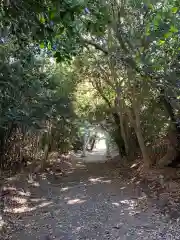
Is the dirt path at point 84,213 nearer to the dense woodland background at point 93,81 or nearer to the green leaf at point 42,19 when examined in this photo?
the dense woodland background at point 93,81

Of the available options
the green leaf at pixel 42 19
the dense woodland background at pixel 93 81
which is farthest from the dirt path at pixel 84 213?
the green leaf at pixel 42 19

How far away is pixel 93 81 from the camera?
44.8 feet

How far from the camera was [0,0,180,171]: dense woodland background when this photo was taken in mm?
3230

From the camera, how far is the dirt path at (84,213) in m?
5.37

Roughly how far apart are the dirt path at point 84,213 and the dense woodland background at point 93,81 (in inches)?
71.1

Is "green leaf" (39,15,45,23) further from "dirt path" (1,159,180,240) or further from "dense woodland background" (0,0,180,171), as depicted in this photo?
"dirt path" (1,159,180,240)

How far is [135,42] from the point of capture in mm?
8117

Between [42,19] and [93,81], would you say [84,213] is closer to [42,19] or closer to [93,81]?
[42,19]

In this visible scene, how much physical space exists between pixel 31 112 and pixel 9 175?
256cm

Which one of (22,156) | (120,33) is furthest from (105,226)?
(22,156)

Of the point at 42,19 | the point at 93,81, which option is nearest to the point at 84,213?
the point at 42,19

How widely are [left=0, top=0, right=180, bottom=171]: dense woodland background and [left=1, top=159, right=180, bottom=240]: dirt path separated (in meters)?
1.81

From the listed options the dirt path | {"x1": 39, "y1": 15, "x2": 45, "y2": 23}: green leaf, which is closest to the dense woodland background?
{"x1": 39, "y1": 15, "x2": 45, "y2": 23}: green leaf

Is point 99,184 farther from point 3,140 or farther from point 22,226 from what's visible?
point 22,226
